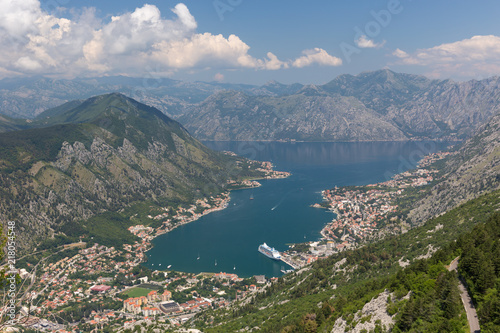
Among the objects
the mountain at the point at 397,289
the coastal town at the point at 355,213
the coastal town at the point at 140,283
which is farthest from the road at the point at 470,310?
the coastal town at the point at 355,213

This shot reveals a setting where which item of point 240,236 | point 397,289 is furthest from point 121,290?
point 397,289

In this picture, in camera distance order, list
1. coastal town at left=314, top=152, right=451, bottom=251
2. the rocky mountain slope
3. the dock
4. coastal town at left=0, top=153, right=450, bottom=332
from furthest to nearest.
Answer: coastal town at left=314, top=152, right=451, bottom=251 < the rocky mountain slope < the dock < coastal town at left=0, top=153, right=450, bottom=332

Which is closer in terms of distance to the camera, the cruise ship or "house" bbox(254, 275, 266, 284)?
"house" bbox(254, 275, 266, 284)

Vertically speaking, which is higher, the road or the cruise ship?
the road

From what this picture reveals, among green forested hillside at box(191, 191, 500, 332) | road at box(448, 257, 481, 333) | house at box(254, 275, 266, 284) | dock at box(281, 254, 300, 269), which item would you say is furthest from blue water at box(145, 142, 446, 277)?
road at box(448, 257, 481, 333)

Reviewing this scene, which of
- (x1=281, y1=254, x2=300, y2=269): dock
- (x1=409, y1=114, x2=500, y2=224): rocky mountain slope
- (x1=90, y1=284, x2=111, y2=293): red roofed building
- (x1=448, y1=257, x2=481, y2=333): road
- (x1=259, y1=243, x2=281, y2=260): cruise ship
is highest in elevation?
(x1=448, y1=257, x2=481, y2=333): road

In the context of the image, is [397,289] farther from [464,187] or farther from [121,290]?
[464,187]

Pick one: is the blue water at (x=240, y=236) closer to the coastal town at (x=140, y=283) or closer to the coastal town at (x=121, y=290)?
the coastal town at (x=140, y=283)

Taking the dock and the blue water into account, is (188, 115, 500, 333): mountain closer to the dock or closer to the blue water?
the dock

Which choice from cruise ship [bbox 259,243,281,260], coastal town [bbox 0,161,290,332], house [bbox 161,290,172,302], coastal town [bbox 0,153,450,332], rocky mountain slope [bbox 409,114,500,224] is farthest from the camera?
rocky mountain slope [bbox 409,114,500,224]
